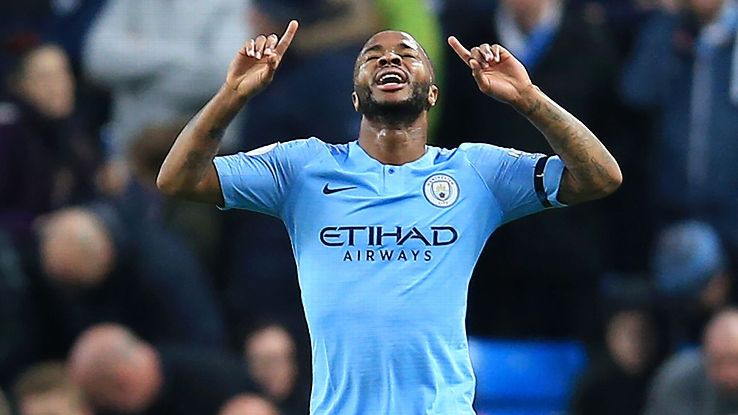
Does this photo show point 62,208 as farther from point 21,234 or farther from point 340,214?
point 340,214

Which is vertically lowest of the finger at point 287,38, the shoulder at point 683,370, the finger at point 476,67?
the shoulder at point 683,370

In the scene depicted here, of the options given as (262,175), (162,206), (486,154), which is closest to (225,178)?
(262,175)

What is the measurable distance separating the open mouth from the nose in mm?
29

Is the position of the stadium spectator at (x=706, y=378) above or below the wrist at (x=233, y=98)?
below

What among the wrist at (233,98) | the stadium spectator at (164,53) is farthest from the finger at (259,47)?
the stadium spectator at (164,53)

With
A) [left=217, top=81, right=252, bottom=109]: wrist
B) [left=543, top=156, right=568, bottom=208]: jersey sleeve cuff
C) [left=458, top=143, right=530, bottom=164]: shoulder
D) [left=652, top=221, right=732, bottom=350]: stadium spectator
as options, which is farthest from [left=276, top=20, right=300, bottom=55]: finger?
[left=652, top=221, right=732, bottom=350]: stadium spectator

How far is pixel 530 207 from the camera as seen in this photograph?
7.45m

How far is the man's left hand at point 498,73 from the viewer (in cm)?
722

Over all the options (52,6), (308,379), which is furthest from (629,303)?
(52,6)

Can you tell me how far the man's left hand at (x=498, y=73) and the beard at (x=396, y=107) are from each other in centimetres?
Answer: 19

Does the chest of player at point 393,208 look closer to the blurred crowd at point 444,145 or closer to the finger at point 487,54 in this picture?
the finger at point 487,54

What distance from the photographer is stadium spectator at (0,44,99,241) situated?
11.7 metres

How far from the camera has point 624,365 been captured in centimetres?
1174

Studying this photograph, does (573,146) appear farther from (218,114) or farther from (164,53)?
(164,53)
